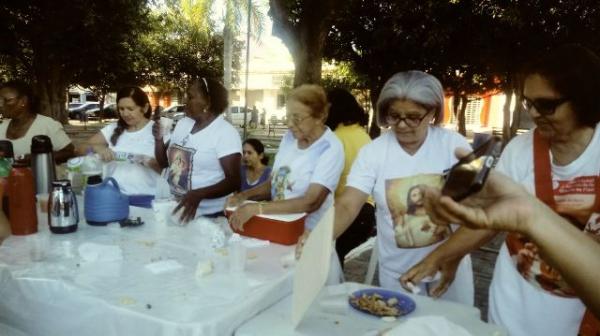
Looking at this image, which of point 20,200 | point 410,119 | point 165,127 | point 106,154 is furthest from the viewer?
point 165,127

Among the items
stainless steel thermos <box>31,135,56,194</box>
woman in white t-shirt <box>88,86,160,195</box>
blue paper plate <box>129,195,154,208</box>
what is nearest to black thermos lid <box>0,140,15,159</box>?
stainless steel thermos <box>31,135,56,194</box>

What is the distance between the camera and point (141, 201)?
303 cm

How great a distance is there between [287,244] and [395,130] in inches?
29.9

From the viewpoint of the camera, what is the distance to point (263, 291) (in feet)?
5.39

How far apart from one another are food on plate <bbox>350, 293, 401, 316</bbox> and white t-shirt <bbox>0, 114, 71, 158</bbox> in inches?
112

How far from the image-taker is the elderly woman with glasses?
56.5 inches

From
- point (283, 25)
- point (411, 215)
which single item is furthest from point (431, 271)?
point (283, 25)

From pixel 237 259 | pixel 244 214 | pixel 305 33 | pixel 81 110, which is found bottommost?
pixel 237 259

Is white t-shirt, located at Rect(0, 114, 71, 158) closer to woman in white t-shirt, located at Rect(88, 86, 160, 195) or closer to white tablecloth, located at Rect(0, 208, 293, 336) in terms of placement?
woman in white t-shirt, located at Rect(88, 86, 160, 195)

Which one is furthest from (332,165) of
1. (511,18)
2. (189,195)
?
(511,18)

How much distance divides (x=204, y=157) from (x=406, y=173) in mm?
1347

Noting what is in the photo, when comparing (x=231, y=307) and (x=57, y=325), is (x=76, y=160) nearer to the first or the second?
(x=57, y=325)

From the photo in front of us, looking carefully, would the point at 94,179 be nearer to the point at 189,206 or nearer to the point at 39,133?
the point at 189,206

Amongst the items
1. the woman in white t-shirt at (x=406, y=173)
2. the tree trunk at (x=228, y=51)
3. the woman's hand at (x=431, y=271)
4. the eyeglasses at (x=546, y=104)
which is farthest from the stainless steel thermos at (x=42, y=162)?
the tree trunk at (x=228, y=51)
